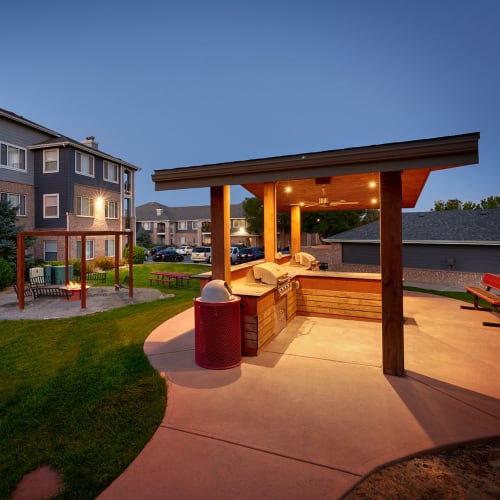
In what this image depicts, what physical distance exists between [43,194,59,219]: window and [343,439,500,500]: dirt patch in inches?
947

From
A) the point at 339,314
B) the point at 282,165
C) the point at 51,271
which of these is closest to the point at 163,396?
the point at 282,165

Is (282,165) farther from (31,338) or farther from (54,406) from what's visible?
(31,338)

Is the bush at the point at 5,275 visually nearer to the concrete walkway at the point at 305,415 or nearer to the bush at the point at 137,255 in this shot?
the concrete walkway at the point at 305,415

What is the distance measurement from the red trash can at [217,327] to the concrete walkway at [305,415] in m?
0.22

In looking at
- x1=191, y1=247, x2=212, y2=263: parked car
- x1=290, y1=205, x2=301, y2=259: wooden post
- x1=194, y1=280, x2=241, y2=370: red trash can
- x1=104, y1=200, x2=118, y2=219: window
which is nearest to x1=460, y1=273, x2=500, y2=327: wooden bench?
x1=290, y1=205, x2=301, y2=259: wooden post

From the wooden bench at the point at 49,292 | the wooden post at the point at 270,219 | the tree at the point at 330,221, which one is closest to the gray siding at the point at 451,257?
the wooden post at the point at 270,219

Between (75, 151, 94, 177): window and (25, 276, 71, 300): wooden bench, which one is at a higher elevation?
(75, 151, 94, 177): window

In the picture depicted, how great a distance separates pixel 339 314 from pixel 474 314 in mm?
4042

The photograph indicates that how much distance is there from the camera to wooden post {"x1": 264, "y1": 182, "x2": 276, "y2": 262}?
9156 millimetres

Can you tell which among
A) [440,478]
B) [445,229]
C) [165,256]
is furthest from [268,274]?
[165,256]

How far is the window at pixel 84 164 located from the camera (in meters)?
22.8

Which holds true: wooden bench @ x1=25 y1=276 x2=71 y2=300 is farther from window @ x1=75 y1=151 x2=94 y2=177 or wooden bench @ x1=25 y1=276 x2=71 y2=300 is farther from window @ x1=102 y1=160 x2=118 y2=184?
window @ x1=102 y1=160 x2=118 y2=184

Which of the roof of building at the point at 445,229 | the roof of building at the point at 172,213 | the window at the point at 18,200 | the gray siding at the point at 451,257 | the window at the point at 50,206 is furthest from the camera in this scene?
the roof of building at the point at 172,213

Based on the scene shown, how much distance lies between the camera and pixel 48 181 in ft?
72.0
